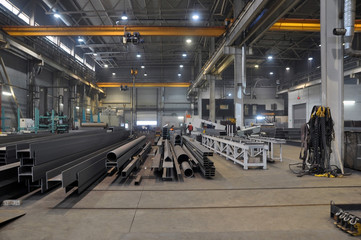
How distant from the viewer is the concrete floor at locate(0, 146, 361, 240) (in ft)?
7.22

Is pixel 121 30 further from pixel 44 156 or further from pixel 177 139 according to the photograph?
pixel 44 156

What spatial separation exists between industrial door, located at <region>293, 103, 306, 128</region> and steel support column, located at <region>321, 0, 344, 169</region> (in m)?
14.4

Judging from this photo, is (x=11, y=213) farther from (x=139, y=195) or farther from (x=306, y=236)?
(x=306, y=236)

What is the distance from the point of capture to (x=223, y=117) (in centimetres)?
2242

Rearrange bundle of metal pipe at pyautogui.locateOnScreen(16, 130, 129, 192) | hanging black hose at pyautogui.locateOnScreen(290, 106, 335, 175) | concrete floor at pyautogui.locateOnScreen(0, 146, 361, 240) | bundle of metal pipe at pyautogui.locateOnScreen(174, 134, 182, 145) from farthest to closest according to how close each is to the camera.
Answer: bundle of metal pipe at pyautogui.locateOnScreen(174, 134, 182, 145) < hanging black hose at pyautogui.locateOnScreen(290, 106, 335, 175) < bundle of metal pipe at pyautogui.locateOnScreen(16, 130, 129, 192) < concrete floor at pyautogui.locateOnScreen(0, 146, 361, 240)

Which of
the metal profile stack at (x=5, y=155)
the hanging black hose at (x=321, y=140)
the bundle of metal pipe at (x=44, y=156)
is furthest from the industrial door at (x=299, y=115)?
the metal profile stack at (x=5, y=155)

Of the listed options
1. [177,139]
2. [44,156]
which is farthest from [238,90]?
[44,156]

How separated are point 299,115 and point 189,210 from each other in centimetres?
1921

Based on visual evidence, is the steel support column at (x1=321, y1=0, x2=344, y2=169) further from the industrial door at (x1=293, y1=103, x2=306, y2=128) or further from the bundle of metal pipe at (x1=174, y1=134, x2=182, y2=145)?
the industrial door at (x1=293, y1=103, x2=306, y2=128)

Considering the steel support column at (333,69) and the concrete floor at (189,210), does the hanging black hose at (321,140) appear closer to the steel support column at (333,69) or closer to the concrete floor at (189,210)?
the steel support column at (333,69)

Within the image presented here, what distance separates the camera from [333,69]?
513 centimetres

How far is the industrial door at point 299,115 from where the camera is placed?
17.9 metres

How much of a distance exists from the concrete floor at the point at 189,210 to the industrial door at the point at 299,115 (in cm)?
1561

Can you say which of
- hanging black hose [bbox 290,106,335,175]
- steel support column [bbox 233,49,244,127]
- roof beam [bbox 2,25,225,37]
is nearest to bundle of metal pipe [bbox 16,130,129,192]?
hanging black hose [bbox 290,106,335,175]
